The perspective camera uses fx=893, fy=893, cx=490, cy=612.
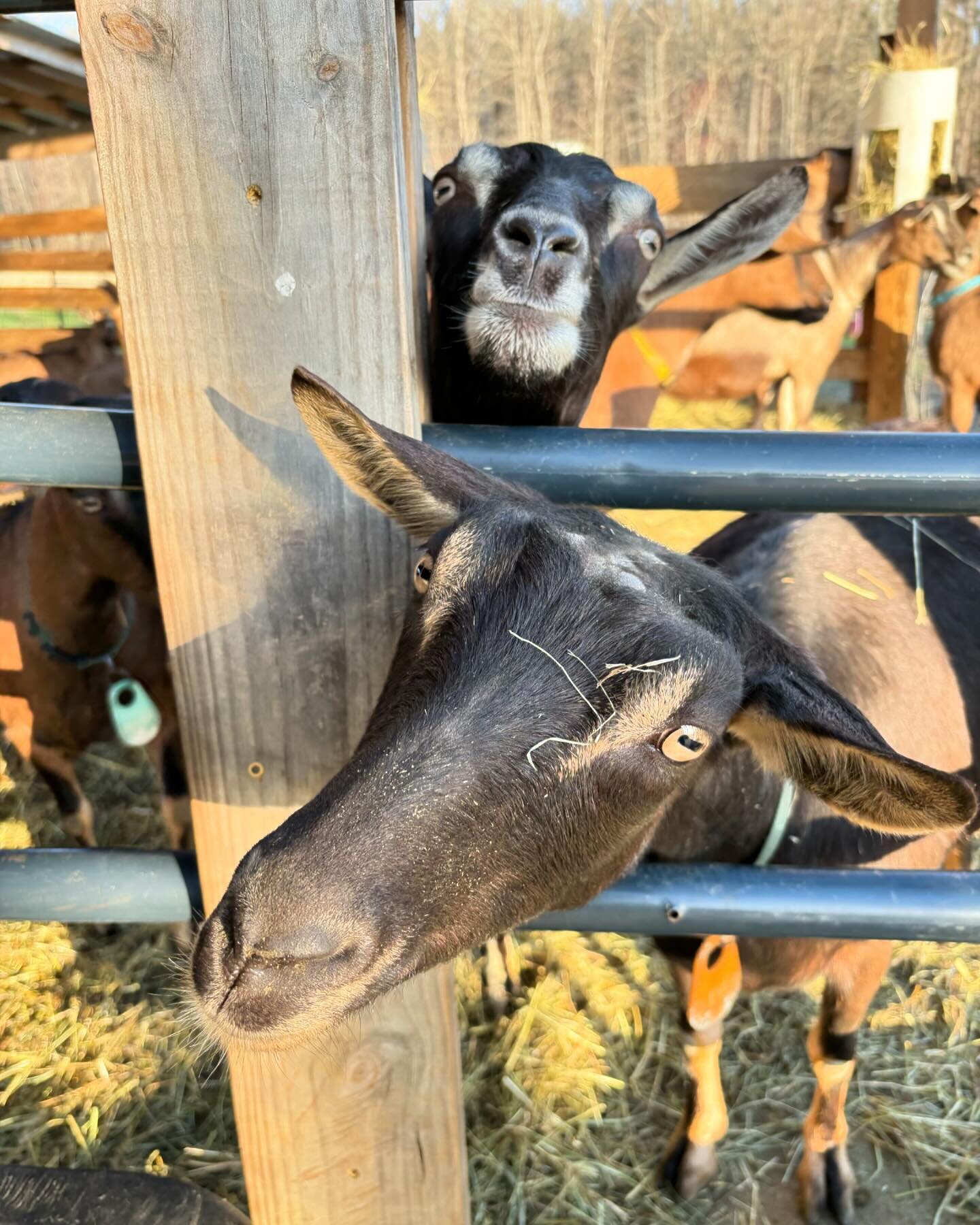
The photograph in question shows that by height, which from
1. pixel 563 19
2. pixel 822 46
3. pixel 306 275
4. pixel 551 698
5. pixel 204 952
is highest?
pixel 563 19

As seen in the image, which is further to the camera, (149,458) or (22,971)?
(22,971)

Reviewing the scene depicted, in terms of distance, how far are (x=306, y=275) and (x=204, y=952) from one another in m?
0.93

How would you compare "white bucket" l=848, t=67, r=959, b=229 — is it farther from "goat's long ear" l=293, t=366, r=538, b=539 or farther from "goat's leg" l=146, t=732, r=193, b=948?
"goat's long ear" l=293, t=366, r=538, b=539

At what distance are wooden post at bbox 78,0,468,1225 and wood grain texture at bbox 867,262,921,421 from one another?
9.43 meters

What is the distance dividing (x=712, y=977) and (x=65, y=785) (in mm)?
3234

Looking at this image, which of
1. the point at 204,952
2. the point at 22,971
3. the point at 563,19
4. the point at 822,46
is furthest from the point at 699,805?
the point at 563,19

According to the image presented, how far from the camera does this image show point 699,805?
229 cm

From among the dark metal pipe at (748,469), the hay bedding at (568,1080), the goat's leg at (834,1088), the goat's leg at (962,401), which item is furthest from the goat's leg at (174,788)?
the goat's leg at (962,401)

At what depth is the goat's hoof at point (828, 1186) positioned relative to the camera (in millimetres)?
2803

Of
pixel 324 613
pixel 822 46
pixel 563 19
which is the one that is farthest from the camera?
pixel 563 19

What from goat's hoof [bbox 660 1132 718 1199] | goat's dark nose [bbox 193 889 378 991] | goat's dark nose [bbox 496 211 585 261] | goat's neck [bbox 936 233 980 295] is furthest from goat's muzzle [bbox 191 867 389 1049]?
goat's neck [bbox 936 233 980 295]

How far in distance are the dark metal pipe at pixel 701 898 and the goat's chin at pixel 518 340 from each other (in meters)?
1.92

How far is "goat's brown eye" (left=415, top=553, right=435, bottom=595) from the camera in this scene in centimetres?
149

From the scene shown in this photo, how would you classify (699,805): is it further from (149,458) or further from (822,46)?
(822,46)
